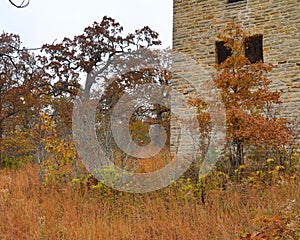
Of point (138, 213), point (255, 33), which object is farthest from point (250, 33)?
point (138, 213)

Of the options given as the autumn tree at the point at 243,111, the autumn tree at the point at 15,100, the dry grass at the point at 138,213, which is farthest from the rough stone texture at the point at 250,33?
the autumn tree at the point at 15,100

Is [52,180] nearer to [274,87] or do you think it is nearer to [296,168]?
[296,168]

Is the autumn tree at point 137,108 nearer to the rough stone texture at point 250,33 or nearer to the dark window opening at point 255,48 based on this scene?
the rough stone texture at point 250,33

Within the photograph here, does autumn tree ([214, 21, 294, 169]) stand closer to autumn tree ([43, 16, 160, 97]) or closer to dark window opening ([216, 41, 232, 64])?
dark window opening ([216, 41, 232, 64])

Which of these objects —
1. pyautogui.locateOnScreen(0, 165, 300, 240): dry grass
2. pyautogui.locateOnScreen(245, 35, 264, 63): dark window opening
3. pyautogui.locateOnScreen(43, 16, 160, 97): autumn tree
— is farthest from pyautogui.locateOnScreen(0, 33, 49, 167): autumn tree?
pyautogui.locateOnScreen(245, 35, 264, 63): dark window opening

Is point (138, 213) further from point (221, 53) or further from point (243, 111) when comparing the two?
point (221, 53)

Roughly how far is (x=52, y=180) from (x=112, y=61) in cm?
802

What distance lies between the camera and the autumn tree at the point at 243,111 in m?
6.19

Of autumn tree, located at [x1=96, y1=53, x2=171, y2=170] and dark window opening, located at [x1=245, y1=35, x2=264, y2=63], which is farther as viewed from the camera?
dark window opening, located at [x1=245, y1=35, x2=264, y2=63]

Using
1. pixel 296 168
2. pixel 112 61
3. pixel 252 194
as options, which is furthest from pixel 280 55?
pixel 112 61

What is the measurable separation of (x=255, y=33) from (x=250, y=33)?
12cm

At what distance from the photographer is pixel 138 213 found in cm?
512

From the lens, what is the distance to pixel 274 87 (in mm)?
9055

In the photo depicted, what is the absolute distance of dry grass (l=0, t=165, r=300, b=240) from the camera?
4.41 metres
